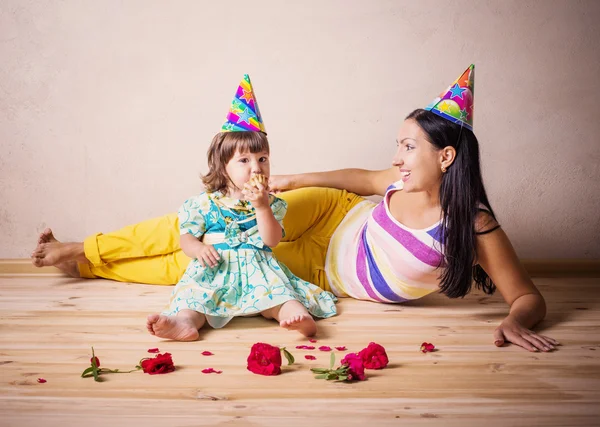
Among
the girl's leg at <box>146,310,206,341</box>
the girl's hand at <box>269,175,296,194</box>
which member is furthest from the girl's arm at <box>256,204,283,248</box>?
the girl's hand at <box>269,175,296,194</box>

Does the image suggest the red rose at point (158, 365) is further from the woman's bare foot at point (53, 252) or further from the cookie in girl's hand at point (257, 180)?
the woman's bare foot at point (53, 252)

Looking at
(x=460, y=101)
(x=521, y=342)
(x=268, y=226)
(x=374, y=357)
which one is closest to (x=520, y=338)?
(x=521, y=342)

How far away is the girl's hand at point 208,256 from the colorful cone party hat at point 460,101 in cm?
82

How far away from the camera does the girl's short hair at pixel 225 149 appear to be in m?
2.14

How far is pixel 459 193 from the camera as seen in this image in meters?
1.99

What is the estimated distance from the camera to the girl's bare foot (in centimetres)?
181

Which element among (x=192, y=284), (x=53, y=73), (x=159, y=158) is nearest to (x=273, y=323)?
(x=192, y=284)

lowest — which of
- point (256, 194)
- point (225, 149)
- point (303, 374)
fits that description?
point (303, 374)

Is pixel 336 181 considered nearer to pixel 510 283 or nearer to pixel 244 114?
pixel 244 114

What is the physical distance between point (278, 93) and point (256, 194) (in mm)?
927

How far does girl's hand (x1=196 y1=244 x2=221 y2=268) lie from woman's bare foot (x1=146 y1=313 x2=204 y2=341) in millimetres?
194

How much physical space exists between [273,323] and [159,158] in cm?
108

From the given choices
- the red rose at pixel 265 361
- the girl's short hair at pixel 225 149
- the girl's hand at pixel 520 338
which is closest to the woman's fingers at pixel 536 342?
the girl's hand at pixel 520 338

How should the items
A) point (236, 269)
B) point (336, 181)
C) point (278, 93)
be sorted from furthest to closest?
point (278, 93) < point (336, 181) < point (236, 269)
